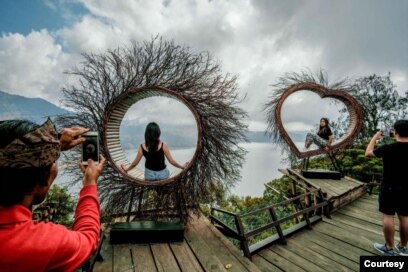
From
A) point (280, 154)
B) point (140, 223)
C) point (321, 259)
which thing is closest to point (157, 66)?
point (140, 223)

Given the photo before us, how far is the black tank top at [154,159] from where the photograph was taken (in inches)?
165

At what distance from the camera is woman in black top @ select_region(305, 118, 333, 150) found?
7238mm

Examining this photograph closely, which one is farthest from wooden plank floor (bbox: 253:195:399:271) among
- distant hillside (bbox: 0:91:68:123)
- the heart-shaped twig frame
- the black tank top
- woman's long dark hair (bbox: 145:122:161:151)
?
distant hillside (bbox: 0:91:68:123)

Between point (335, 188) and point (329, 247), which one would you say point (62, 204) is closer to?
point (329, 247)

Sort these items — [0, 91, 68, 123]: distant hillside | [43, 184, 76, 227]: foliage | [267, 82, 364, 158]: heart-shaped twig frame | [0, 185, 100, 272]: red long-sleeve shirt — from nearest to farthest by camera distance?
[0, 185, 100, 272]: red long-sleeve shirt, [0, 91, 68, 123]: distant hillside, [267, 82, 364, 158]: heart-shaped twig frame, [43, 184, 76, 227]: foliage

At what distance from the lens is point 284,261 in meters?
4.22

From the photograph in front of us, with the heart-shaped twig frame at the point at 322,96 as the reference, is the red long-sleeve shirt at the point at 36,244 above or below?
below

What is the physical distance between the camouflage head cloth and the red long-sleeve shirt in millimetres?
193

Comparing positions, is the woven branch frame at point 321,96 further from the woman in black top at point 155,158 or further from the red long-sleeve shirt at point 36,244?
the red long-sleeve shirt at point 36,244

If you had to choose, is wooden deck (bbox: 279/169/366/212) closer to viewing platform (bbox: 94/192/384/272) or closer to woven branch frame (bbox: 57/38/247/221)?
viewing platform (bbox: 94/192/384/272)

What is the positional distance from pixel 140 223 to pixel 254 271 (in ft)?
6.04

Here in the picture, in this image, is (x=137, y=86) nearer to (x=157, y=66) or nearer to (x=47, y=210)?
(x=157, y=66)

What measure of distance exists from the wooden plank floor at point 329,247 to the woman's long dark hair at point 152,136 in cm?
258

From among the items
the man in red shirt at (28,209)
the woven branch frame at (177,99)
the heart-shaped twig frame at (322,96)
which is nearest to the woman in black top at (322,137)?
the heart-shaped twig frame at (322,96)
